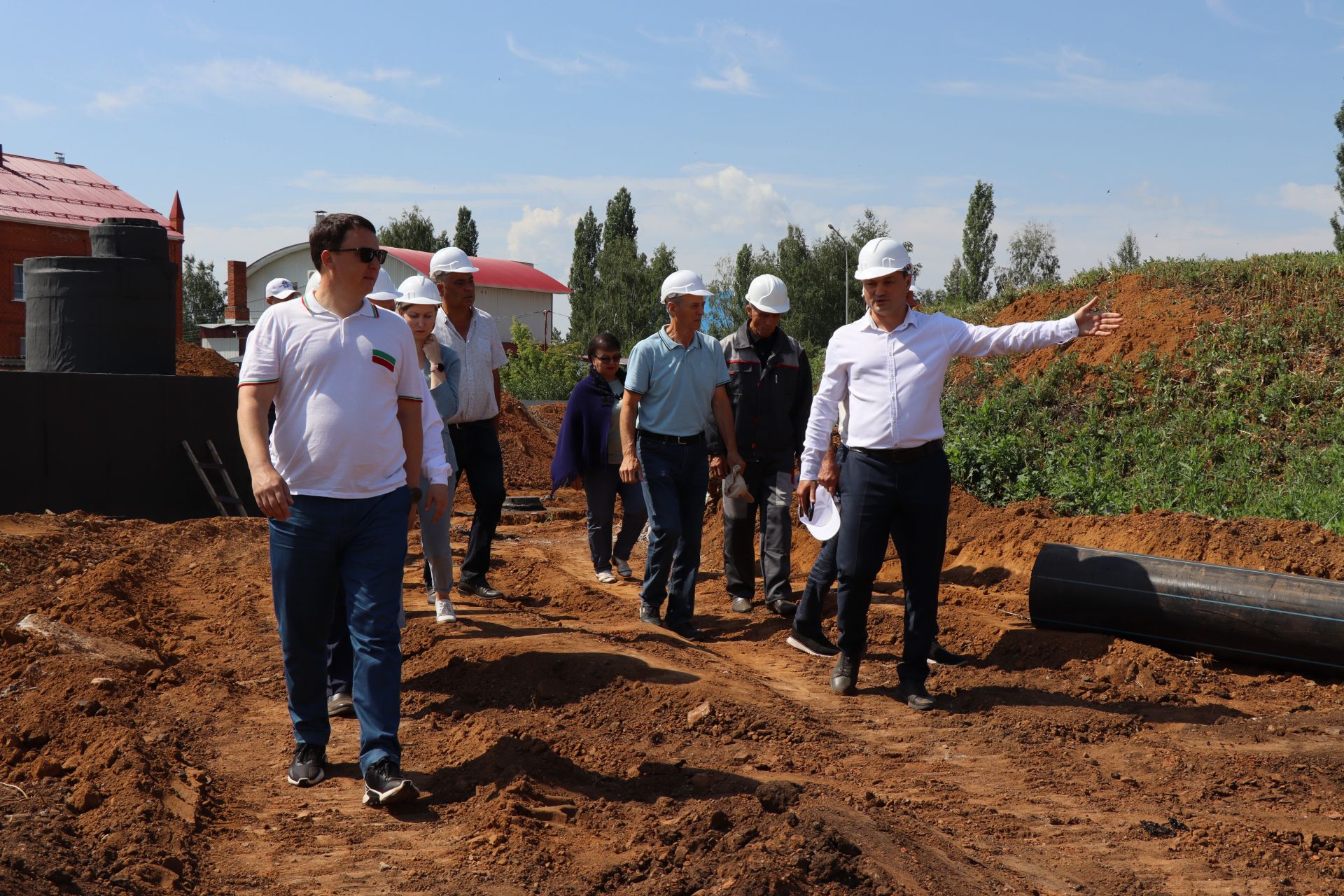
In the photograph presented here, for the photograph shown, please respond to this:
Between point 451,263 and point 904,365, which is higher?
point 451,263

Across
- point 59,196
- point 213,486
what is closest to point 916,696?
point 213,486

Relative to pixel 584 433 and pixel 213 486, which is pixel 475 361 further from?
pixel 213 486

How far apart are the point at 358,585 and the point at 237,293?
151 ft

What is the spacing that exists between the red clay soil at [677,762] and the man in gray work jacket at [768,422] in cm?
53

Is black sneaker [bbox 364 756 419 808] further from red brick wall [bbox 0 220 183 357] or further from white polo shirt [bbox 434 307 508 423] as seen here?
red brick wall [bbox 0 220 183 357]

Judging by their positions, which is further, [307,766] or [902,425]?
[902,425]

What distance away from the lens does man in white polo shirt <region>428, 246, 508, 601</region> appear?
278 inches

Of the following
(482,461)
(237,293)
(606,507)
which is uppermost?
(237,293)

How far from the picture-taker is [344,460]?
4.14 metres

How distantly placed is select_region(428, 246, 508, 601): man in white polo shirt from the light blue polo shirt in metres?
0.86

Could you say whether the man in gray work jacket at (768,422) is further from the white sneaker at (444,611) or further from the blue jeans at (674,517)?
the white sneaker at (444,611)

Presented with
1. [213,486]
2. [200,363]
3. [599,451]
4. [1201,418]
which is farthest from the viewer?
[200,363]

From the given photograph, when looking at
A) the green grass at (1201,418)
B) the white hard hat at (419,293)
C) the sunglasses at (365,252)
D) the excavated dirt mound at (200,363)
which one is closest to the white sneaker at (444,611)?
the white hard hat at (419,293)

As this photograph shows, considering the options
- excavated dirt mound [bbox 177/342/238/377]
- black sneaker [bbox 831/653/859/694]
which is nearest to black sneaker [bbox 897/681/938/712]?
black sneaker [bbox 831/653/859/694]
